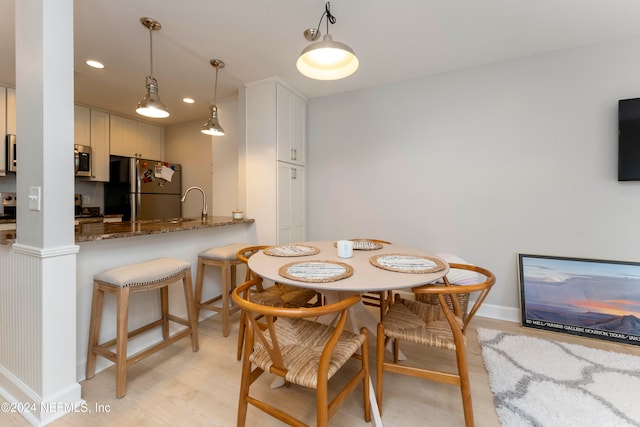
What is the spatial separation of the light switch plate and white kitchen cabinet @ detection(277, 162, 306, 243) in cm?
178

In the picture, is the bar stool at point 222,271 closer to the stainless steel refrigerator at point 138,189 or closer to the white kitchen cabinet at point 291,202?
the white kitchen cabinet at point 291,202

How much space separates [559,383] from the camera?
1596mm

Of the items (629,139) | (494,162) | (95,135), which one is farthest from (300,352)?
(95,135)

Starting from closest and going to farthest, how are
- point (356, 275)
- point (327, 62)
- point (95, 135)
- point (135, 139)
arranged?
point (356, 275), point (327, 62), point (95, 135), point (135, 139)

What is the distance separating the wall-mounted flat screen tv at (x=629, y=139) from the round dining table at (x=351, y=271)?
1784 mm

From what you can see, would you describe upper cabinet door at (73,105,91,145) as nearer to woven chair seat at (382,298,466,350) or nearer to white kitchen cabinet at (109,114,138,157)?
white kitchen cabinet at (109,114,138,157)

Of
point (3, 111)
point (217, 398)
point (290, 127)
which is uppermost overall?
point (3, 111)

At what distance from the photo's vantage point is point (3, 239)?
1.46 metres

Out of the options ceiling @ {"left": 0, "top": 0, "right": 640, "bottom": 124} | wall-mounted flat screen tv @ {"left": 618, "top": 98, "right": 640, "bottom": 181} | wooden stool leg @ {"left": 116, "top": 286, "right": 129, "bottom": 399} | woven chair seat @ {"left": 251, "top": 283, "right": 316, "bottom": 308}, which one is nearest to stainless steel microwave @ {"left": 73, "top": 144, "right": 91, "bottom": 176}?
ceiling @ {"left": 0, "top": 0, "right": 640, "bottom": 124}

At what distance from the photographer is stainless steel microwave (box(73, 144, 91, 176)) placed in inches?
133

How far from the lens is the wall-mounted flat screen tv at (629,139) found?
2.02 metres

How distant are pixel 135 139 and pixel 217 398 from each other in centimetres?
410

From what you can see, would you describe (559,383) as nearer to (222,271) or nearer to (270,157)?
(222,271)

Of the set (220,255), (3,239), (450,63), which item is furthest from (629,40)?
(3,239)
